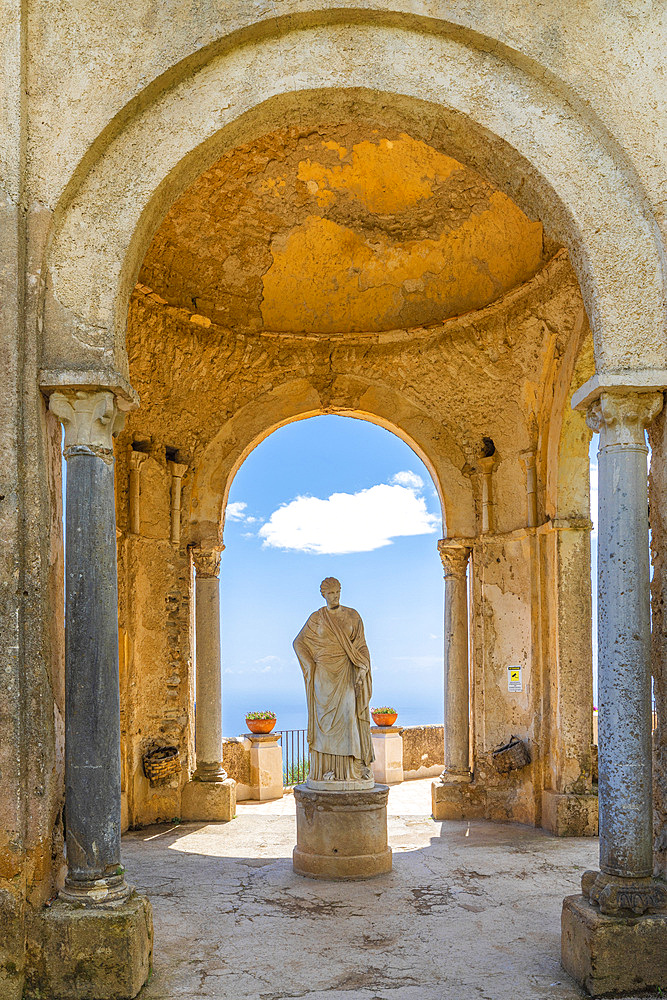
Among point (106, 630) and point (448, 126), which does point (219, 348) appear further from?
point (106, 630)

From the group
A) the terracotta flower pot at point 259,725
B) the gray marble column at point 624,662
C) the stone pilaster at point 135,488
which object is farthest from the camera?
the terracotta flower pot at point 259,725

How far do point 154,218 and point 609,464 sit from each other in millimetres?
3137

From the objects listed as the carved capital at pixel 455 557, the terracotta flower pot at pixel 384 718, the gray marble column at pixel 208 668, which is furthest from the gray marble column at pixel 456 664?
the gray marble column at pixel 208 668

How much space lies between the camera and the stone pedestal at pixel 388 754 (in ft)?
40.3

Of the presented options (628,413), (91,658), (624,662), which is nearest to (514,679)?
(624,662)

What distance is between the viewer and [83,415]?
5164mm

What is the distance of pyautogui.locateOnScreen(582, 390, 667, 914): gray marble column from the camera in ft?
16.3

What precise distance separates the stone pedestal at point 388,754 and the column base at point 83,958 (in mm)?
7675

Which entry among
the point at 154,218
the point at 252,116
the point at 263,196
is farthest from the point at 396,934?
the point at 263,196

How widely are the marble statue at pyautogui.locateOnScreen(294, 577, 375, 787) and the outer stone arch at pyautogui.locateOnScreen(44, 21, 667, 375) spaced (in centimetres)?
359

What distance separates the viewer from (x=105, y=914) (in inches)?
187

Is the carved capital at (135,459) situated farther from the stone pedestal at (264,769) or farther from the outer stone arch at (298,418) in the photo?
the stone pedestal at (264,769)

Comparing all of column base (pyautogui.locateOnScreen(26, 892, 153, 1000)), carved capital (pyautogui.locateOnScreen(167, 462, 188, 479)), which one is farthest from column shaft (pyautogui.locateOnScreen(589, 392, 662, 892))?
carved capital (pyautogui.locateOnScreen(167, 462, 188, 479))

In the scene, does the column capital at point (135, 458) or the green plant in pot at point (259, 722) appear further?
the green plant in pot at point (259, 722)
